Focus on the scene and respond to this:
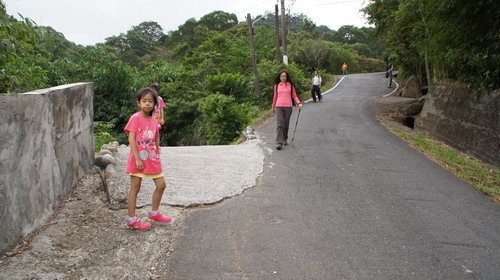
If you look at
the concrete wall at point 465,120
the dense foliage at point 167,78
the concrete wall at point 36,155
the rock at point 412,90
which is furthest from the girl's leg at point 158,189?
the rock at point 412,90

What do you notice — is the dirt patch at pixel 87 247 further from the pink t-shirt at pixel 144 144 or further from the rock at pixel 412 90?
the rock at pixel 412 90

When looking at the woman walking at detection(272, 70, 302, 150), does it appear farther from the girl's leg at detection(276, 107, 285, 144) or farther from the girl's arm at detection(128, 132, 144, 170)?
the girl's arm at detection(128, 132, 144, 170)

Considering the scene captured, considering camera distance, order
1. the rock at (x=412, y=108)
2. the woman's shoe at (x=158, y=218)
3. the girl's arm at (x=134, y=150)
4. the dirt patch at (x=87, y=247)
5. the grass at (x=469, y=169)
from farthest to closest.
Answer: the rock at (x=412, y=108) < the grass at (x=469, y=169) < the woman's shoe at (x=158, y=218) < the girl's arm at (x=134, y=150) < the dirt patch at (x=87, y=247)

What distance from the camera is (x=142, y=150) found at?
4.12m

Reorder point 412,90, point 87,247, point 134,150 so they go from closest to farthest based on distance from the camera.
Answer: point 87,247, point 134,150, point 412,90

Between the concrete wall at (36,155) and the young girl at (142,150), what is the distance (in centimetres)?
85

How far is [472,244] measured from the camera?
14.1ft

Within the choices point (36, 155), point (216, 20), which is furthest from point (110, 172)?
point (216, 20)

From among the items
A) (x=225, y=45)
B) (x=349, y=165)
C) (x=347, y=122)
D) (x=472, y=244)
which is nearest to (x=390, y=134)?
(x=347, y=122)

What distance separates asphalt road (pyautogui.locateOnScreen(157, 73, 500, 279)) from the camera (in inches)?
144

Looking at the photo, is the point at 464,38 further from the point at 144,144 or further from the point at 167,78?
the point at 167,78

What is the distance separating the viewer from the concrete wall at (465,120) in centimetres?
959

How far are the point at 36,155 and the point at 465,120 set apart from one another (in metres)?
10.8

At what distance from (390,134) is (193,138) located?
9.64m
